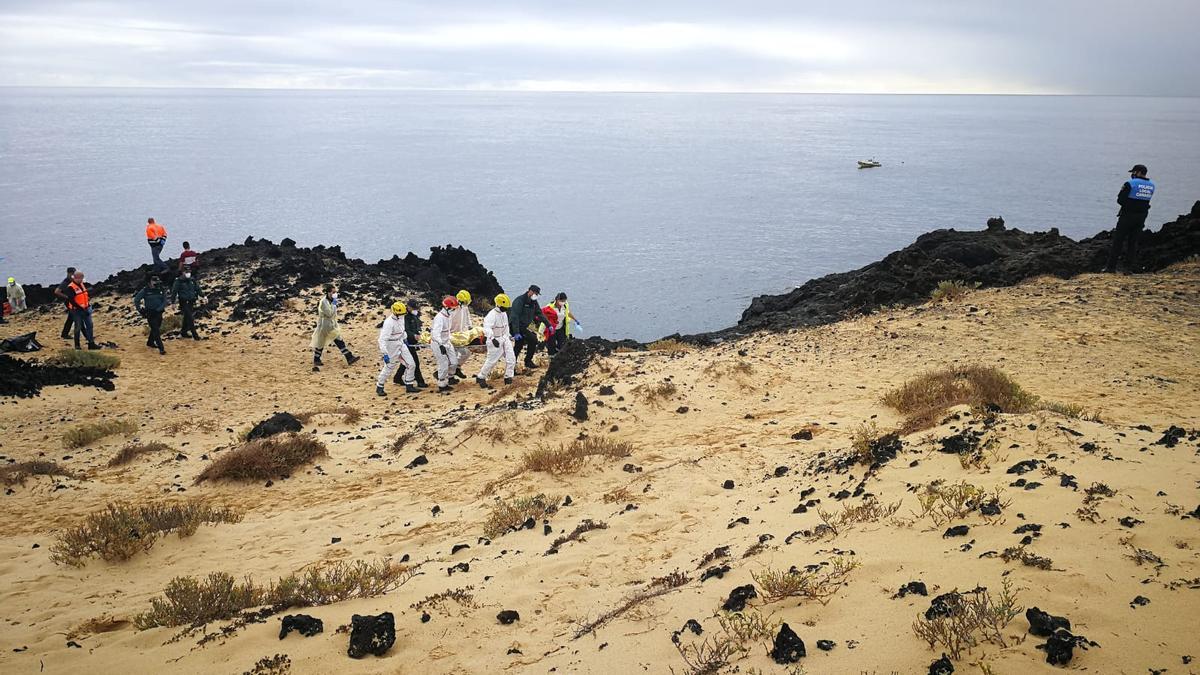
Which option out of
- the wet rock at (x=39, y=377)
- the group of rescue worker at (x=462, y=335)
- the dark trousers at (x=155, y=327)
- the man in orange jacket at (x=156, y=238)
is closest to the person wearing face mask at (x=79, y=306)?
the dark trousers at (x=155, y=327)

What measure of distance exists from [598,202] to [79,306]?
4572 cm

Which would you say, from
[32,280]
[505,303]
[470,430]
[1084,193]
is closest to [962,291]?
[505,303]

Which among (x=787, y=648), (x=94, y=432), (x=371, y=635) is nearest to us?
(x=787, y=648)

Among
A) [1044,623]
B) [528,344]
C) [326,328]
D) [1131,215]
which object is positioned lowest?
[528,344]

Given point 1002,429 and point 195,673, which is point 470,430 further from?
point 1002,429

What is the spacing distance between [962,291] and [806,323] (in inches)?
139

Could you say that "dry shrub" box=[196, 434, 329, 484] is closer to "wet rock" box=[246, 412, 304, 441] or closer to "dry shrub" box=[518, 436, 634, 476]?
"wet rock" box=[246, 412, 304, 441]

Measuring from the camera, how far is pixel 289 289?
80.1 ft

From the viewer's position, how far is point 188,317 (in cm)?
2023

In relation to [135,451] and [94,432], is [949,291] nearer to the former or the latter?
[135,451]

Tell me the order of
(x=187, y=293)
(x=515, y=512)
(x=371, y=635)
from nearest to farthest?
(x=371, y=635) → (x=515, y=512) → (x=187, y=293)

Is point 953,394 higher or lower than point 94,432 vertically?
higher

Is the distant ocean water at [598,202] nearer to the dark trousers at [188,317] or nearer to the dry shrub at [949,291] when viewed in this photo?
the dry shrub at [949,291]

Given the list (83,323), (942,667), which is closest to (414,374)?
(83,323)
